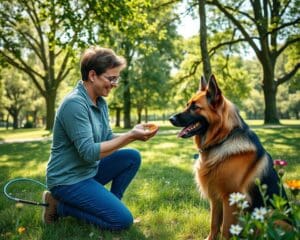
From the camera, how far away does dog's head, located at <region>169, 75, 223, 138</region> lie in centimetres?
418

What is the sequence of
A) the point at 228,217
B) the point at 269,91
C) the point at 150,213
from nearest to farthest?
the point at 228,217 → the point at 150,213 → the point at 269,91

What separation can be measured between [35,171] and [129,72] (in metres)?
27.7

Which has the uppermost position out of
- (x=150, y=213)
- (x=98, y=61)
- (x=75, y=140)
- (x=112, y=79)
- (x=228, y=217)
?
(x=98, y=61)

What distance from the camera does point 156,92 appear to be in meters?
36.9

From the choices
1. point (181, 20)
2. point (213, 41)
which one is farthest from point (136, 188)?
point (213, 41)

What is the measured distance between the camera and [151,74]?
1410 inches

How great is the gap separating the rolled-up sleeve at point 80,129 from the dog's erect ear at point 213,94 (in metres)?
1.40

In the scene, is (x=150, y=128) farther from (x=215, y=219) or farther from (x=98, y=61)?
(x=215, y=219)

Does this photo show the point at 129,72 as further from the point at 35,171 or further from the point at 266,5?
the point at 35,171

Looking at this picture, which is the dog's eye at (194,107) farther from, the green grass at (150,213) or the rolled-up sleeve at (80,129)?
the green grass at (150,213)

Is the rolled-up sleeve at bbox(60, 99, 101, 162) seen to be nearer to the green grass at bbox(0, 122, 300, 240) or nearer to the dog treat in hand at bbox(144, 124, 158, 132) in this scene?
the dog treat in hand at bbox(144, 124, 158, 132)

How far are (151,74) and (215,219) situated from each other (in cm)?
3204

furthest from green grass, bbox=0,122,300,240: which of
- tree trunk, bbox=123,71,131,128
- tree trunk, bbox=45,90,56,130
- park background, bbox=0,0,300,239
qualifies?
tree trunk, bbox=123,71,131,128

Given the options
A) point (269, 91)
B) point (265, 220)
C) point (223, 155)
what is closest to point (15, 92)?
point (269, 91)
